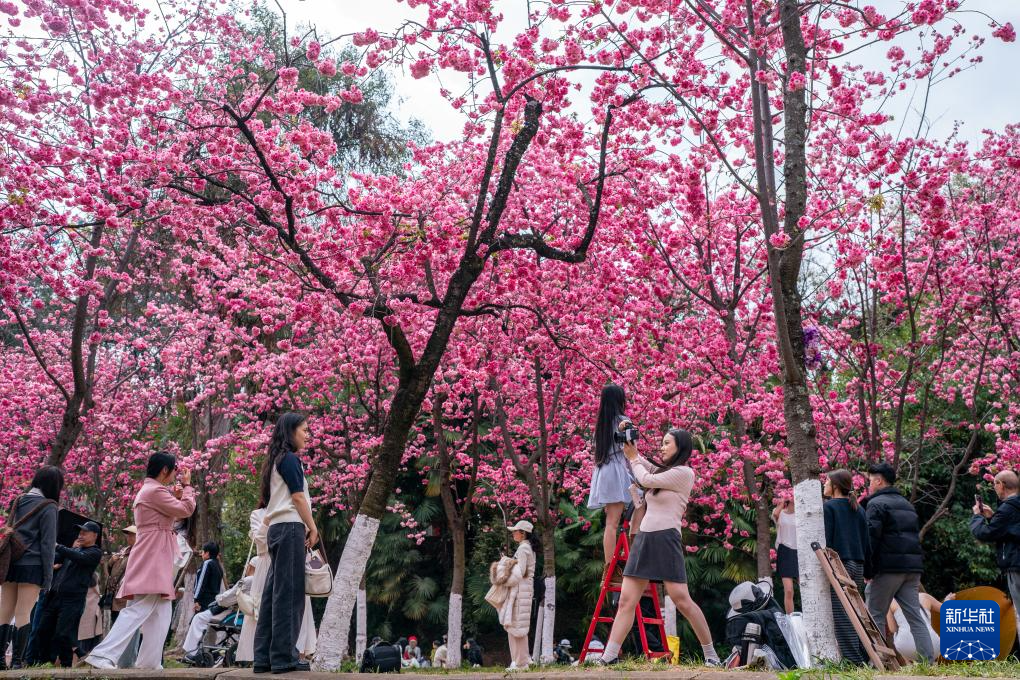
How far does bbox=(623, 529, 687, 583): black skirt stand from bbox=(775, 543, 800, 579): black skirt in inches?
176

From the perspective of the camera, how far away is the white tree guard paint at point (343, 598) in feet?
22.2

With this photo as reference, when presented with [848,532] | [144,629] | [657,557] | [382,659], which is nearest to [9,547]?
[144,629]

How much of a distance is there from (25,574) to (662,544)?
18.3 ft

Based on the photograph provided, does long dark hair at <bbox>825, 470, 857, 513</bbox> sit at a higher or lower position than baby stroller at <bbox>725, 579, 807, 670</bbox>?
higher

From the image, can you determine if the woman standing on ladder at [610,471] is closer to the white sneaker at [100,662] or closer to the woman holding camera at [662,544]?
the woman holding camera at [662,544]

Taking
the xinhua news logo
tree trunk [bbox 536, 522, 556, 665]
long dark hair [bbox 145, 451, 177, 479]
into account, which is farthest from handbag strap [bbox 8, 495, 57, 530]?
the xinhua news logo

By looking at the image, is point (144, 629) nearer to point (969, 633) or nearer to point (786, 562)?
point (969, 633)

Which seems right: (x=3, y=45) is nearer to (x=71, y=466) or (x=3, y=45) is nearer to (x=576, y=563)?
(x=71, y=466)

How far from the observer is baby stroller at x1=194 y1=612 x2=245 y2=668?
10797mm

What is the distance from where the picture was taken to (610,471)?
724 centimetres

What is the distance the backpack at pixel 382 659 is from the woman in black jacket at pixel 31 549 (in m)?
3.52

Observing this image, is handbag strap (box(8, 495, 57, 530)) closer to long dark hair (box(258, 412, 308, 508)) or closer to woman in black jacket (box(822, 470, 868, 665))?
long dark hair (box(258, 412, 308, 508))

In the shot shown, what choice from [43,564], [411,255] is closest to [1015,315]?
[411,255]

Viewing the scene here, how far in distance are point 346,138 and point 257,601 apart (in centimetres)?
1573
